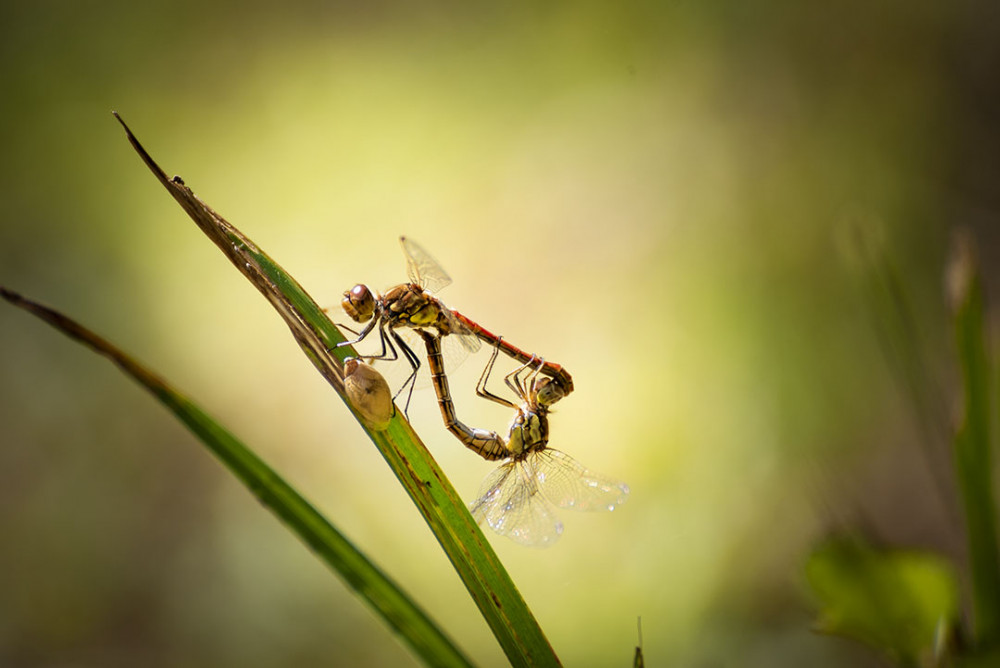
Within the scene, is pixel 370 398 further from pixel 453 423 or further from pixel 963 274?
pixel 963 274

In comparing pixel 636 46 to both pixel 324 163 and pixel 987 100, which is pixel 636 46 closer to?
pixel 324 163

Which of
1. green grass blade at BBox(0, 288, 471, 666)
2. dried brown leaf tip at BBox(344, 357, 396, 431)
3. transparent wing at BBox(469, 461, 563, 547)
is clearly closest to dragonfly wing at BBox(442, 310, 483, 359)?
transparent wing at BBox(469, 461, 563, 547)

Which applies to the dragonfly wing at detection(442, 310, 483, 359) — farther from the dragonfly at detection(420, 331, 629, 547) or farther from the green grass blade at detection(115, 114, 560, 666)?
the green grass blade at detection(115, 114, 560, 666)

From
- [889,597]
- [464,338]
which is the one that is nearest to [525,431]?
[464,338]

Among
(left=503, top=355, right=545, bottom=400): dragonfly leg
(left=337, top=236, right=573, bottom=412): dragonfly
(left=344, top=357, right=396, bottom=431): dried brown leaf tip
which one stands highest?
(left=337, top=236, right=573, bottom=412): dragonfly

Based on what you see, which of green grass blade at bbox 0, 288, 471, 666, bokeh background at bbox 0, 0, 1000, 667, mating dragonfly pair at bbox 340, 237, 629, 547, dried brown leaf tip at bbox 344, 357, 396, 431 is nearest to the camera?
green grass blade at bbox 0, 288, 471, 666

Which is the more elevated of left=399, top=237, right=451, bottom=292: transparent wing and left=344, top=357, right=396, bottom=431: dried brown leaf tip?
left=399, top=237, right=451, bottom=292: transparent wing
